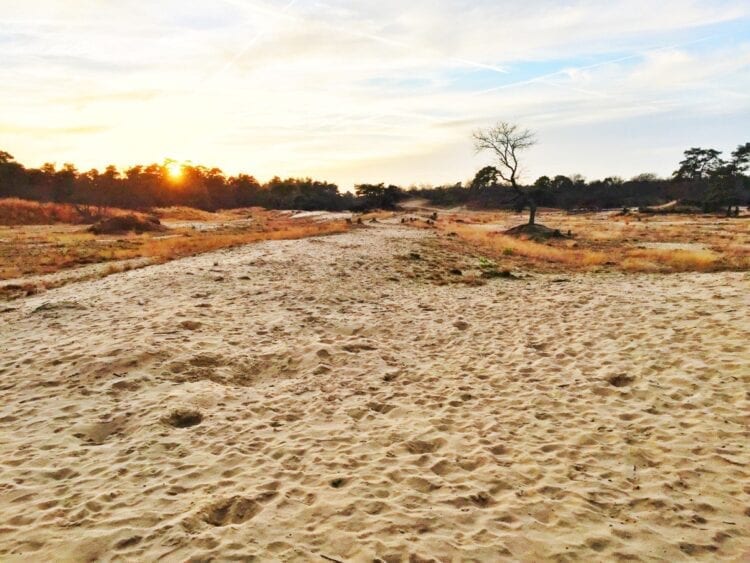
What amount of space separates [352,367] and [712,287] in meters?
12.4

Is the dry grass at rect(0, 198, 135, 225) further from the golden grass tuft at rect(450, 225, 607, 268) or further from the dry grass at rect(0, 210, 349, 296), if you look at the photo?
the golden grass tuft at rect(450, 225, 607, 268)

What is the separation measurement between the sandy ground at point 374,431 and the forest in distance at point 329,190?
58.9m

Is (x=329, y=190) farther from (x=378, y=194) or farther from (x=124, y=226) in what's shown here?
(x=124, y=226)

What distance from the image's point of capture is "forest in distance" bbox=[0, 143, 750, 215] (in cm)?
7919

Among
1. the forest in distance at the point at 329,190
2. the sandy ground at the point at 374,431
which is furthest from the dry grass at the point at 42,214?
the sandy ground at the point at 374,431

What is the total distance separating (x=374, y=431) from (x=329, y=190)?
9825 cm

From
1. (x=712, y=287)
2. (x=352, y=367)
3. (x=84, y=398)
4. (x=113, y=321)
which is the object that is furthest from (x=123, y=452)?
(x=712, y=287)

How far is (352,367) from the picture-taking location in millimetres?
10641

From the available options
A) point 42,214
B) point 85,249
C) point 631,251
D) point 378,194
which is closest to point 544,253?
point 631,251

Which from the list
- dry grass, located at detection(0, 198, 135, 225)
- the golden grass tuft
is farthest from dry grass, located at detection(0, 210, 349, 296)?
the golden grass tuft

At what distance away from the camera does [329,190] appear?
338ft

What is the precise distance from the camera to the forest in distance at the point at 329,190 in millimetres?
79188

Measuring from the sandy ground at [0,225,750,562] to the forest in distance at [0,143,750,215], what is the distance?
58.9 m

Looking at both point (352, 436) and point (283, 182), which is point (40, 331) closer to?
point (352, 436)
